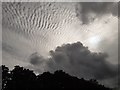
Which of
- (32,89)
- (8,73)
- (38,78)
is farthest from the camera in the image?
(8,73)

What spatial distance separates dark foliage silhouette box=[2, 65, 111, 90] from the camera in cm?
4338

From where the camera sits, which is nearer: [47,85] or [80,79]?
[47,85]

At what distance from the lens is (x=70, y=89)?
144 ft

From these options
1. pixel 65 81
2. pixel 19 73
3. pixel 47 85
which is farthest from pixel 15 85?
pixel 65 81

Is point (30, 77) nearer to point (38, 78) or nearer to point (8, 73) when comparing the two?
point (38, 78)

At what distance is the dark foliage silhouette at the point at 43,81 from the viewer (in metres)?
43.4

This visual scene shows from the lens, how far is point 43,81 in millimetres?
44406

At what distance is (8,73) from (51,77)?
505 inches

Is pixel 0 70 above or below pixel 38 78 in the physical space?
above

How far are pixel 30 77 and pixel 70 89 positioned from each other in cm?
956

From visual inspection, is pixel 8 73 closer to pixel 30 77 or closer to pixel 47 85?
pixel 30 77

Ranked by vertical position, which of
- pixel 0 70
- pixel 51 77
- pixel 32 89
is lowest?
pixel 32 89

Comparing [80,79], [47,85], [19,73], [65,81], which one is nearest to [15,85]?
[19,73]

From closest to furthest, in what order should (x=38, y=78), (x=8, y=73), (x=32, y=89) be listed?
(x=32, y=89)
(x=38, y=78)
(x=8, y=73)
